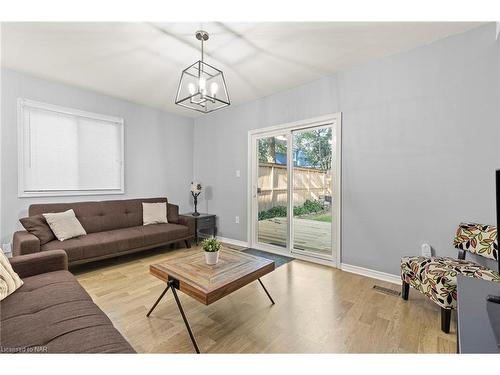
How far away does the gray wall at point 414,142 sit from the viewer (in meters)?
2.08

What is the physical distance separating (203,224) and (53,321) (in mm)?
2985

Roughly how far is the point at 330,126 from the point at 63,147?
12.0 ft

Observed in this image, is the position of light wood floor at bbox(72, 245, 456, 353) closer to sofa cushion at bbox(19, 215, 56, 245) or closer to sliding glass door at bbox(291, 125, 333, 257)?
sofa cushion at bbox(19, 215, 56, 245)

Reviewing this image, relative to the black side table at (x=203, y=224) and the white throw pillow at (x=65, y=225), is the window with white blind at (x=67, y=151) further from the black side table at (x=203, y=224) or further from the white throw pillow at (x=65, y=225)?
the black side table at (x=203, y=224)

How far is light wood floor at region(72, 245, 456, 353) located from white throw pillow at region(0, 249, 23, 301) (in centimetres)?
70

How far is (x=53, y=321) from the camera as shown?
1.15 metres

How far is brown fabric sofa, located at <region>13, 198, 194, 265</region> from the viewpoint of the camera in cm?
256

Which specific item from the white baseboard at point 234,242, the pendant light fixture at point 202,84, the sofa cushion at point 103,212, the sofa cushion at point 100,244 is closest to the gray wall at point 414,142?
the pendant light fixture at point 202,84

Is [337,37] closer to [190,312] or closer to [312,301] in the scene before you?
[312,301]

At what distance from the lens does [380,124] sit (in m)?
2.61

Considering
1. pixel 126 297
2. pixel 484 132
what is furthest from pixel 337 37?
pixel 126 297

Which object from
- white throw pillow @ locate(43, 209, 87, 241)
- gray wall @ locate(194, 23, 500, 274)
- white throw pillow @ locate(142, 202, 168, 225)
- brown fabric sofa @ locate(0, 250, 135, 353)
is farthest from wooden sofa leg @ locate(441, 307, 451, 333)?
white throw pillow @ locate(43, 209, 87, 241)

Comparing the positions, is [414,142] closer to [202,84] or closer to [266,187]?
[266,187]
